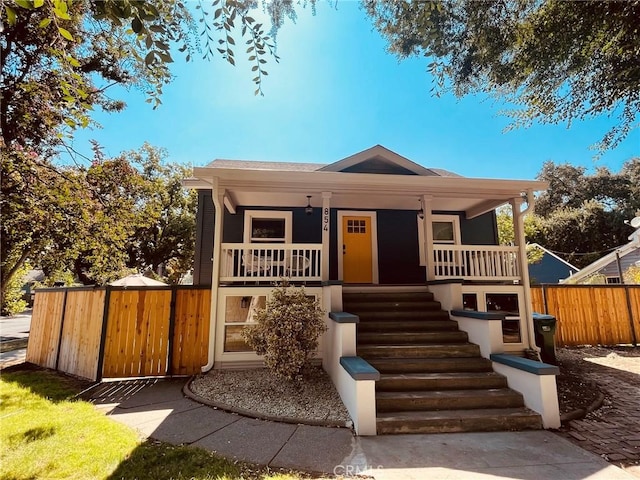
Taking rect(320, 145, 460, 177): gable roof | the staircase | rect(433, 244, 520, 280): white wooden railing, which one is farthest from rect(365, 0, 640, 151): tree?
the staircase

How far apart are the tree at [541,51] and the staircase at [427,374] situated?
161 inches

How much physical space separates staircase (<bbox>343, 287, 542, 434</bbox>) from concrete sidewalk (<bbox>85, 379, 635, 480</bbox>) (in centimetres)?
18

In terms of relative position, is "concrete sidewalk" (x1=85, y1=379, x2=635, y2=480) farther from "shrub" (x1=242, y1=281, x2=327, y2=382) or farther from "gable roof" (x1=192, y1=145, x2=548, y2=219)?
"gable roof" (x1=192, y1=145, x2=548, y2=219)

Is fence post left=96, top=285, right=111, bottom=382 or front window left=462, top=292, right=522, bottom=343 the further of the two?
front window left=462, top=292, right=522, bottom=343

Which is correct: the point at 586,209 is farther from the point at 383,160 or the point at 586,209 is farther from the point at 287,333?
the point at 287,333

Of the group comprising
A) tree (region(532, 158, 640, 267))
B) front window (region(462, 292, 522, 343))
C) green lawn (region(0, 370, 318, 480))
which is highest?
tree (region(532, 158, 640, 267))

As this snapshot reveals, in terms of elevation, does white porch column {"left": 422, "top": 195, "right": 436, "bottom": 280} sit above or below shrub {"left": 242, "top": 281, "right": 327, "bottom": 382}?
above

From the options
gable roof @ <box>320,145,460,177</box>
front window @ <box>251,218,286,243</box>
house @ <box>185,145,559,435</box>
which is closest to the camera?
house @ <box>185,145,559,435</box>

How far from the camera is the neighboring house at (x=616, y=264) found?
15.0m

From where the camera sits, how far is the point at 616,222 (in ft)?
82.4

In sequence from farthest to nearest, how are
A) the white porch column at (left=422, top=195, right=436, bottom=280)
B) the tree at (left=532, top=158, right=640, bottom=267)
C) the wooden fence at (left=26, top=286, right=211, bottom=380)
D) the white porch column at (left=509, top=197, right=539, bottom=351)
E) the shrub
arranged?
the tree at (left=532, top=158, right=640, bottom=267), the white porch column at (left=422, top=195, right=436, bottom=280), the white porch column at (left=509, top=197, right=539, bottom=351), the wooden fence at (left=26, top=286, right=211, bottom=380), the shrub

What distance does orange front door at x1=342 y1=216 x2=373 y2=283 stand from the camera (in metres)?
9.27

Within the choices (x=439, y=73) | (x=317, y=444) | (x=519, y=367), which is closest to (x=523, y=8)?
(x=439, y=73)

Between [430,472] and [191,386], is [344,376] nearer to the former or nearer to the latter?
[430,472]
